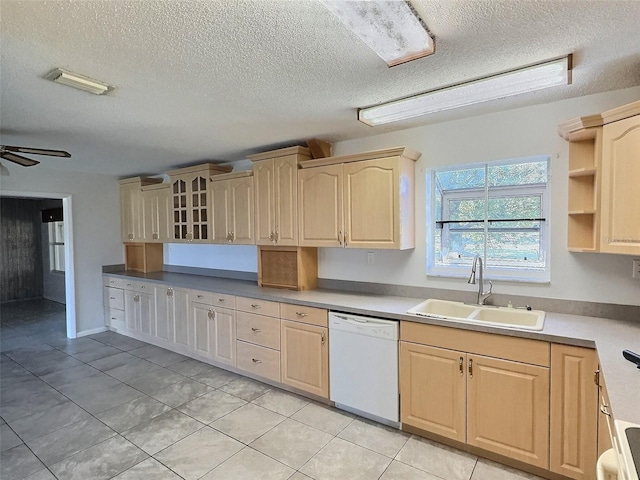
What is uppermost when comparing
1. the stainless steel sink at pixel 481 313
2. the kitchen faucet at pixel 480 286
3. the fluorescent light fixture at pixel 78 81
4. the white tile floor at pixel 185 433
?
the fluorescent light fixture at pixel 78 81

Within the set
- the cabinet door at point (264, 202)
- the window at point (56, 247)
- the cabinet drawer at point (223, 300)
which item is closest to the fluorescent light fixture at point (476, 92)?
the cabinet door at point (264, 202)

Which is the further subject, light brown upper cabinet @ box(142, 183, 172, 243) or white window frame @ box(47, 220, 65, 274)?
white window frame @ box(47, 220, 65, 274)

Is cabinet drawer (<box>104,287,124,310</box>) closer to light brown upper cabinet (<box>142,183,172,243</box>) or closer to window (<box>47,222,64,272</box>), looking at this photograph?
light brown upper cabinet (<box>142,183,172,243</box>)

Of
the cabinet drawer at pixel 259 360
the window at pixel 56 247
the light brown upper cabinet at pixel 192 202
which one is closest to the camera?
the cabinet drawer at pixel 259 360

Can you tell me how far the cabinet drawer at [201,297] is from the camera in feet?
12.3

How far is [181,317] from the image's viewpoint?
13.3 feet

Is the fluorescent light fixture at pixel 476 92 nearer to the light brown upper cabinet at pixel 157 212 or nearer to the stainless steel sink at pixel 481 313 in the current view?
the stainless steel sink at pixel 481 313

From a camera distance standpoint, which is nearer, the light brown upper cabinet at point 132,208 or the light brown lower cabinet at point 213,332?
the light brown lower cabinet at point 213,332

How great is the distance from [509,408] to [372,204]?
1.69m

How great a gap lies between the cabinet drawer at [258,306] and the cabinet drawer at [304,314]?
0.28 ft

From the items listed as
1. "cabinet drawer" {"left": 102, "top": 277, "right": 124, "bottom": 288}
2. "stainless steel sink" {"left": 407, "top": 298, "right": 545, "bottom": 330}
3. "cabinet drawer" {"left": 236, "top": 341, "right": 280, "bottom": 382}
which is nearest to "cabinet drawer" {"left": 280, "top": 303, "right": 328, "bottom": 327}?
"cabinet drawer" {"left": 236, "top": 341, "right": 280, "bottom": 382}

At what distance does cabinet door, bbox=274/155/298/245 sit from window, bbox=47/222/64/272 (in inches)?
242

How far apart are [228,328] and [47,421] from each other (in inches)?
61.2

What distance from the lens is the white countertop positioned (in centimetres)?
134
